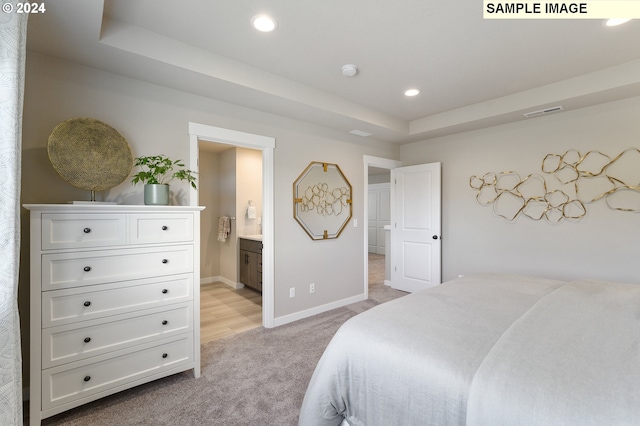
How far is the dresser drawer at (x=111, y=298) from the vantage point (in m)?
1.75

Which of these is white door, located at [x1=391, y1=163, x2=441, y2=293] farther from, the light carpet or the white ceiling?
the light carpet

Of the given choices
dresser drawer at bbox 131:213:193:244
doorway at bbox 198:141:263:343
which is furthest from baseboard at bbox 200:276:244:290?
dresser drawer at bbox 131:213:193:244

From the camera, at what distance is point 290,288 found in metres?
3.45

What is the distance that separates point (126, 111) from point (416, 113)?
3315 mm

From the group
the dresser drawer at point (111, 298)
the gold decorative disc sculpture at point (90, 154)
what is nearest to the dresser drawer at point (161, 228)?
the dresser drawer at point (111, 298)

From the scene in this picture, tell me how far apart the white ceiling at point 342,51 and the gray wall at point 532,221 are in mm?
283

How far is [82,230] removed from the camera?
182 centimetres

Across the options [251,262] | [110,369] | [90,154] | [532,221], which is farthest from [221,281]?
[532,221]

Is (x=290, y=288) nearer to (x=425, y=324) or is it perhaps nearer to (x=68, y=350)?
(x=68, y=350)

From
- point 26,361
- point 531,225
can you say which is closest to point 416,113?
point 531,225

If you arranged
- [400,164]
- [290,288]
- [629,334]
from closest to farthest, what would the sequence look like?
[629,334]
[290,288]
[400,164]

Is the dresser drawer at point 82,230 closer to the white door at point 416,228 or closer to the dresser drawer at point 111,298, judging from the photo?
the dresser drawer at point 111,298

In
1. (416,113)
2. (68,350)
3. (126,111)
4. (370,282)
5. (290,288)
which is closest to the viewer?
(68,350)

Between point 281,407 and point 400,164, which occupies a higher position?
point 400,164
